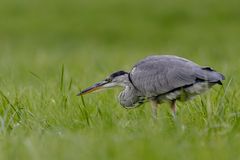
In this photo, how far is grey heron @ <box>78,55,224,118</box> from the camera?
17.0ft

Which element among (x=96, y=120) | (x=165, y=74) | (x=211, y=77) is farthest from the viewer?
(x=165, y=74)

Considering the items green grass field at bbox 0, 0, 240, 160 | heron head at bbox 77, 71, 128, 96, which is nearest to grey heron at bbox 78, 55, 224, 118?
heron head at bbox 77, 71, 128, 96

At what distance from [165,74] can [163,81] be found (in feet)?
0.20

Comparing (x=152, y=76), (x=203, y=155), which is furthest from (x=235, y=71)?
(x=203, y=155)

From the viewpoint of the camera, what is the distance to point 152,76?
553 cm

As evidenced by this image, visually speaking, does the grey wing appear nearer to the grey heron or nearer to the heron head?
the grey heron

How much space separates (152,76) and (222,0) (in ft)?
52.1

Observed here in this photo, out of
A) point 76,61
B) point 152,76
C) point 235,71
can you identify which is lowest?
point 76,61

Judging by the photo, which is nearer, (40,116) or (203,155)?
(203,155)

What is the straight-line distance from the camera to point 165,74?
17.9ft

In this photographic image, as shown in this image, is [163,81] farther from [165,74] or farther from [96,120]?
[96,120]

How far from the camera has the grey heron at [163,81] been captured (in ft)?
17.0

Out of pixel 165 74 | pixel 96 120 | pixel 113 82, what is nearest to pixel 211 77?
pixel 165 74

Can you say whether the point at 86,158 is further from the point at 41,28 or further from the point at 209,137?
the point at 41,28
